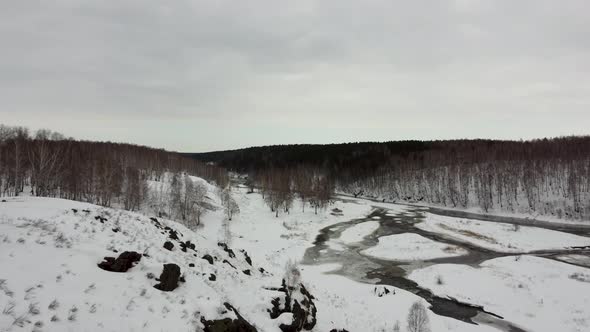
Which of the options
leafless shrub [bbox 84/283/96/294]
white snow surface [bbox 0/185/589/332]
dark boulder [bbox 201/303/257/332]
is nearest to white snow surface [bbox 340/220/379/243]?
white snow surface [bbox 0/185/589/332]

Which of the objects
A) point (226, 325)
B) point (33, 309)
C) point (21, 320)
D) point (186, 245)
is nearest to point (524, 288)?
point (186, 245)

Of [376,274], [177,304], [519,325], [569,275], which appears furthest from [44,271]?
[569,275]

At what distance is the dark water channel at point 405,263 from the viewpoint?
77.2 feet

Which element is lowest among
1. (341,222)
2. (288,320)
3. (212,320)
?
(341,222)

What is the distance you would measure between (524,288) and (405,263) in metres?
12.3

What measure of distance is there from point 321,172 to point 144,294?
159391mm

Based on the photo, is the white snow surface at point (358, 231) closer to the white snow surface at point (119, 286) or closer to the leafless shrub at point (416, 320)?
the white snow surface at point (119, 286)

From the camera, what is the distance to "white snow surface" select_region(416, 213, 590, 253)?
4512cm

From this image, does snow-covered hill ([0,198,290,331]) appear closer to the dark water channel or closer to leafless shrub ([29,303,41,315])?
leafless shrub ([29,303,41,315])

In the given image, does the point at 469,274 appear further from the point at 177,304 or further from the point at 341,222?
the point at 341,222

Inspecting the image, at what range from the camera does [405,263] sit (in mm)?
38219

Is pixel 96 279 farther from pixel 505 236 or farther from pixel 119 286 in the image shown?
pixel 505 236

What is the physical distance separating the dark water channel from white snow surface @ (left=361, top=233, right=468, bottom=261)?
1.33m

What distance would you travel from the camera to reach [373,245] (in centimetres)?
4788
